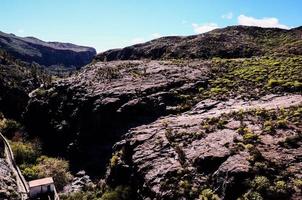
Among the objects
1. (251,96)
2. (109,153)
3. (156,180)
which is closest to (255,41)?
(251,96)

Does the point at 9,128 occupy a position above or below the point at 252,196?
below

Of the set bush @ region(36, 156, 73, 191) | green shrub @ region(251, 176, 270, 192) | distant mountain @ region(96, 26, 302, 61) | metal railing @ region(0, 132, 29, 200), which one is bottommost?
bush @ region(36, 156, 73, 191)

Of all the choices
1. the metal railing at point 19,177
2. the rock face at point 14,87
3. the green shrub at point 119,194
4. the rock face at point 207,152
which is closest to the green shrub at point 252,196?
the rock face at point 207,152

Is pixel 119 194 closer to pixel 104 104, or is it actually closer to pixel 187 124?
pixel 187 124

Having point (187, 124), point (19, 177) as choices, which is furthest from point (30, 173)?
point (187, 124)

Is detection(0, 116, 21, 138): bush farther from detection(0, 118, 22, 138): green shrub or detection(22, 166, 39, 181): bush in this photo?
detection(22, 166, 39, 181): bush

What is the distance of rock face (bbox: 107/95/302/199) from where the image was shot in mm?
32500

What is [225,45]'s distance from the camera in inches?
3895

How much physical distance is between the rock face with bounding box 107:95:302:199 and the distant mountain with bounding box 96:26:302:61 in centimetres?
4001

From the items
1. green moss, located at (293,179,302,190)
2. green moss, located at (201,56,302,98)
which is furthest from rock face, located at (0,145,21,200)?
green moss, located at (293,179,302,190)

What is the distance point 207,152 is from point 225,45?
214 ft

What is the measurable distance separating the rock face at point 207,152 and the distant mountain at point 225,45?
40.0 metres

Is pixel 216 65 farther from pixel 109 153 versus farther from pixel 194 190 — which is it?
pixel 194 190

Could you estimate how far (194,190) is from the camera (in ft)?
110
